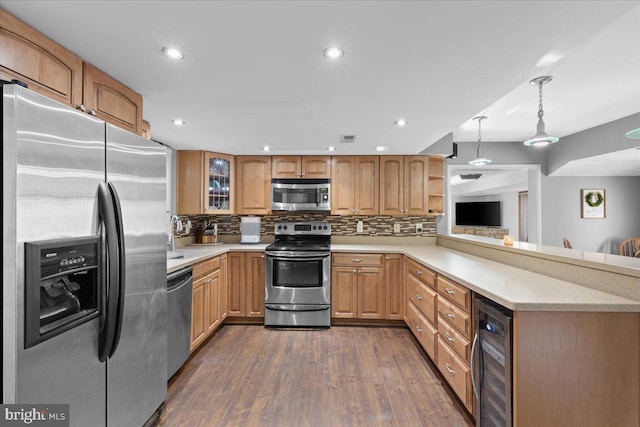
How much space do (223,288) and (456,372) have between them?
8.30 feet

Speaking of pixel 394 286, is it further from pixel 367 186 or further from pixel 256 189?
pixel 256 189

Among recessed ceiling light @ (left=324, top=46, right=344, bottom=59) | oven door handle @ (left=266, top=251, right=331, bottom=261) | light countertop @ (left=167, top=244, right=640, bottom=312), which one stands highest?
recessed ceiling light @ (left=324, top=46, right=344, bottom=59)

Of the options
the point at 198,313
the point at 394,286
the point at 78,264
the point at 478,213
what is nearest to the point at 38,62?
the point at 78,264

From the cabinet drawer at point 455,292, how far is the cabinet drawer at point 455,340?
0.62 feet

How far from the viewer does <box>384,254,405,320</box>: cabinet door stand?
11.9 feet

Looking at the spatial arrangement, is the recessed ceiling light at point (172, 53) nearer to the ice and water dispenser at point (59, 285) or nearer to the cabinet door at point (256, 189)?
the ice and water dispenser at point (59, 285)

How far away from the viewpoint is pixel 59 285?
3.92 feet

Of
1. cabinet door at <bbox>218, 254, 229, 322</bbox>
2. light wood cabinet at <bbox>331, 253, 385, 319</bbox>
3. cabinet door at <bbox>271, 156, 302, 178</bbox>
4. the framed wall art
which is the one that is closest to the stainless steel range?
light wood cabinet at <bbox>331, 253, 385, 319</bbox>

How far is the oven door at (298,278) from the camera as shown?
3.62 metres

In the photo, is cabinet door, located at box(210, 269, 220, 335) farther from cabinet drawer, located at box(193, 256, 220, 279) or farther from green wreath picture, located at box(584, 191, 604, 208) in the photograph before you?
green wreath picture, located at box(584, 191, 604, 208)

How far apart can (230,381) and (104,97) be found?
7.05 ft

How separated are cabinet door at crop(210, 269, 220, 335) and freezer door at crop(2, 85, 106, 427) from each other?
175 cm

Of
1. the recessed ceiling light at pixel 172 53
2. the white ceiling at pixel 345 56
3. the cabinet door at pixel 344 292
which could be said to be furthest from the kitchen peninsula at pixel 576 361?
the cabinet door at pixel 344 292

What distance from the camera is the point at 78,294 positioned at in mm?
1283
